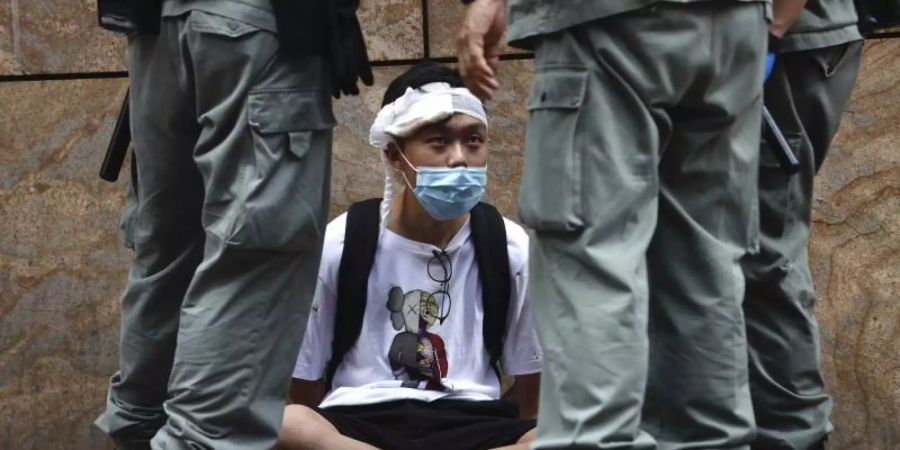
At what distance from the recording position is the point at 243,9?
4.13m

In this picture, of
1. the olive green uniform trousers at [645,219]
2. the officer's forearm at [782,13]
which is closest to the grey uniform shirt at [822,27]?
the officer's forearm at [782,13]

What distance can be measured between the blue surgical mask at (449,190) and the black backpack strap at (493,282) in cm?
10

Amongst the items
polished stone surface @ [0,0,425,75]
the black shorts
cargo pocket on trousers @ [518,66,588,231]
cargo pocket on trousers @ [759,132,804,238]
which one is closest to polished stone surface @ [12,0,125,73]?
polished stone surface @ [0,0,425,75]

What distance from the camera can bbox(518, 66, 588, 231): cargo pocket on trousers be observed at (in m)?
3.57

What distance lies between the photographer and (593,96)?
11.7 ft

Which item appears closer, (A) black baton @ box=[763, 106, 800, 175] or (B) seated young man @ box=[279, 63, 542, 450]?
(A) black baton @ box=[763, 106, 800, 175]

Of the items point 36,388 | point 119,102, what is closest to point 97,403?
point 36,388

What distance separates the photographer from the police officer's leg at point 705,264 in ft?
12.2

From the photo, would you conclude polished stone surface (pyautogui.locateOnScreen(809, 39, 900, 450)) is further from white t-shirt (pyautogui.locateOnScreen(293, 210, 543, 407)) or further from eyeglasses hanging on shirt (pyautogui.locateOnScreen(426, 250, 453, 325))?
eyeglasses hanging on shirt (pyautogui.locateOnScreen(426, 250, 453, 325))

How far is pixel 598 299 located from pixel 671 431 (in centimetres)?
38

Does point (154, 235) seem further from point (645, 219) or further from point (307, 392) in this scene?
point (645, 219)

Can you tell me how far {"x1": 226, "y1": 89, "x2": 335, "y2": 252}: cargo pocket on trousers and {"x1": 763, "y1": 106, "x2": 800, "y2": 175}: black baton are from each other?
0.97 metres

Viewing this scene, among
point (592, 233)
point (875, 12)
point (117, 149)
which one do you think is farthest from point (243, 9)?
point (875, 12)

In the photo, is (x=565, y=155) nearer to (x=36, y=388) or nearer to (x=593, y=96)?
(x=593, y=96)
